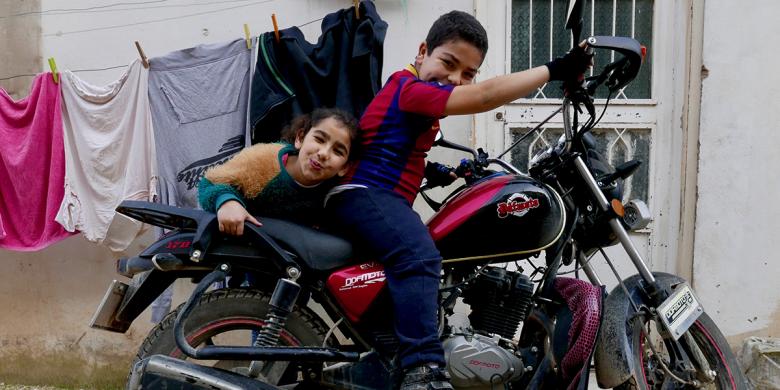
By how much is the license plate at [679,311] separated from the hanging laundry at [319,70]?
65.4 inches

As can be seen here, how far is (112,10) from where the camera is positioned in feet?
12.2

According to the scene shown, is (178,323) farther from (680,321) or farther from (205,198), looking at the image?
(680,321)

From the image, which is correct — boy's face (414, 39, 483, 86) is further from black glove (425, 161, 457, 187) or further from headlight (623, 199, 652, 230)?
headlight (623, 199, 652, 230)

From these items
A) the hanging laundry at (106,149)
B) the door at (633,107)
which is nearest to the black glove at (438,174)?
the door at (633,107)

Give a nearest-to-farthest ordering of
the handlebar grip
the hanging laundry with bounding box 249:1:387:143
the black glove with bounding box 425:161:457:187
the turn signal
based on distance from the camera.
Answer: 1. the handlebar grip
2. the turn signal
3. the black glove with bounding box 425:161:457:187
4. the hanging laundry with bounding box 249:1:387:143

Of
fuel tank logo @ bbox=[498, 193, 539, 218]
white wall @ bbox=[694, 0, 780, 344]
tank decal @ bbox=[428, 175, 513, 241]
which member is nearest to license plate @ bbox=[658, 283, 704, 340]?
fuel tank logo @ bbox=[498, 193, 539, 218]


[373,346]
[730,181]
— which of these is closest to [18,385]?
[373,346]

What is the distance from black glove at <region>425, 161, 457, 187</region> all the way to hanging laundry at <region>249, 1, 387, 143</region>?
2.13ft

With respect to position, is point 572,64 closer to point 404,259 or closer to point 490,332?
point 404,259

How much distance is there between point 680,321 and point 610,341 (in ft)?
0.90

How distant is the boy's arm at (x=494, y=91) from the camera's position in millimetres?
2266

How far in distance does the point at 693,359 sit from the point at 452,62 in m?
1.45

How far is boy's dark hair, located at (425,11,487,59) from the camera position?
2.46 meters

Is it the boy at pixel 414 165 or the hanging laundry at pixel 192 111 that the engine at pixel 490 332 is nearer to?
the boy at pixel 414 165
